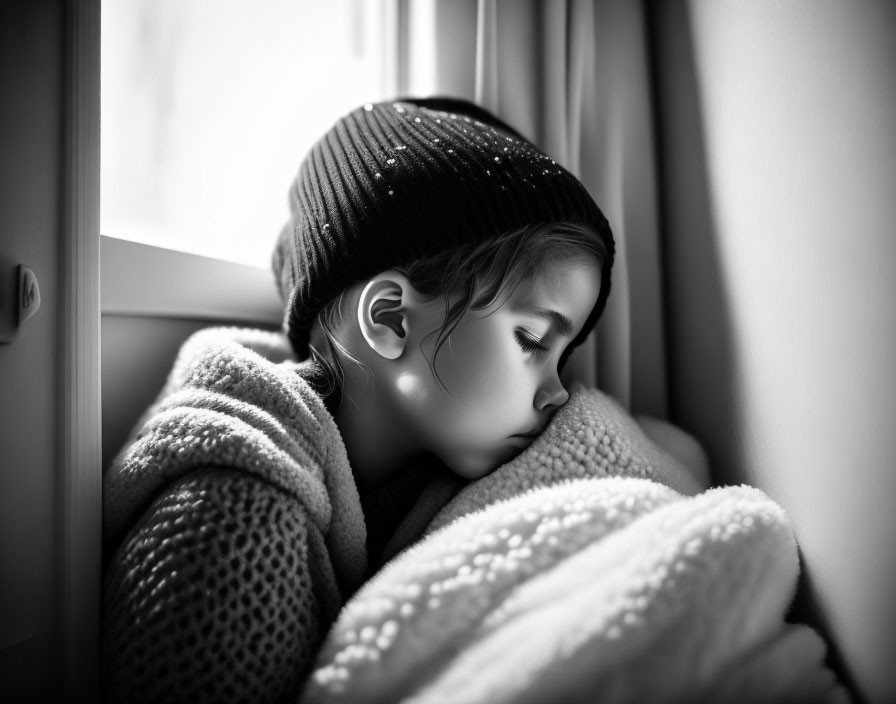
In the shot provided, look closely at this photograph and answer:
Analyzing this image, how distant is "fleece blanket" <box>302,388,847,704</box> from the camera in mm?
364

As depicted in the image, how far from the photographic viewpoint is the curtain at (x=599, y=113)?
910mm

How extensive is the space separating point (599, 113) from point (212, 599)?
0.96m

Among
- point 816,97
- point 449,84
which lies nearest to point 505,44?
point 449,84

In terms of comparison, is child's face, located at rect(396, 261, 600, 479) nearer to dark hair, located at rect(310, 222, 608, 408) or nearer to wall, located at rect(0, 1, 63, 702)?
dark hair, located at rect(310, 222, 608, 408)

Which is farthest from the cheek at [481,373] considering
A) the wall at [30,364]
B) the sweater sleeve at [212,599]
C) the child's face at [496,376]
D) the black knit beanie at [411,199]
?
the wall at [30,364]

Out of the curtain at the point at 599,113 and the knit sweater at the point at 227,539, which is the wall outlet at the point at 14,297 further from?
the curtain at the point at 599,113

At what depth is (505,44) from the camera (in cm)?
95

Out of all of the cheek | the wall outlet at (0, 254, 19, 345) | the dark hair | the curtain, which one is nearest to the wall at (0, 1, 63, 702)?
the wall outlet at (0, 254, 19, 345)

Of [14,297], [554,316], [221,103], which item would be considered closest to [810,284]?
[554,316]

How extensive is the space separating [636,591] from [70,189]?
0.64 metres

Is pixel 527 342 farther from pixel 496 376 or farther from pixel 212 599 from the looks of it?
pixel 212 599

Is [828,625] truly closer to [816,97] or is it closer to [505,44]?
[816,97]

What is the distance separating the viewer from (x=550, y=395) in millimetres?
743

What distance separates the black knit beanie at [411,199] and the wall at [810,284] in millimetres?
197
